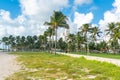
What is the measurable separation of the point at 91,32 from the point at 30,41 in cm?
6449

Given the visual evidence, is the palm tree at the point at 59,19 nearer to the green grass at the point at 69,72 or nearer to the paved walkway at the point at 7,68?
the paved walkway at the point at 7,68

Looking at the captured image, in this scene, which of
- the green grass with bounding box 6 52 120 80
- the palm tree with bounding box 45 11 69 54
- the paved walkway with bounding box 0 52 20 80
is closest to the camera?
the green grass with bounding box 6 52 120 80

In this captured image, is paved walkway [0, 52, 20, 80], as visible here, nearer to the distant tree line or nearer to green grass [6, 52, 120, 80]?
green grass [6, 52, 120, 80]

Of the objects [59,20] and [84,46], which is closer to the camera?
[59,20]

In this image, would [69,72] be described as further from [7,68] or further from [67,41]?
[67,41]

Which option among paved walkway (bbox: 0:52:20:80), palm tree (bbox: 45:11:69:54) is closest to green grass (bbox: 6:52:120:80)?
paved walkway (bbox: 0:52:20:80)

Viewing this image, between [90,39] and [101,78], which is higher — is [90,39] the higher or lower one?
the higher one

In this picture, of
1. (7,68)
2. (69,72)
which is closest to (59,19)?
(7,68)

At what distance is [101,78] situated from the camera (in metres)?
13.5

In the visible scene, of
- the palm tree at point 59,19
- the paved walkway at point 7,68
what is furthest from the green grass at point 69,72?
the palm tree at point 59,19

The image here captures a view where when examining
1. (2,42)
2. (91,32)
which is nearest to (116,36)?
(91,32)

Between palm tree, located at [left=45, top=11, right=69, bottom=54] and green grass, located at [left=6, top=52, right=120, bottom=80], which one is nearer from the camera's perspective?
green grass, located at [left=6, top=52, right=120, bottom=80]

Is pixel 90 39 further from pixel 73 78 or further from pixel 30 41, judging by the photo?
pixel 73 78

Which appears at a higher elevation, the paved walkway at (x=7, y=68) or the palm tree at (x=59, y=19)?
the palm tree at (x=59, y=19)
